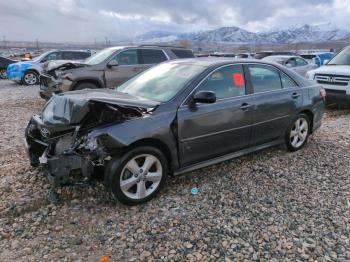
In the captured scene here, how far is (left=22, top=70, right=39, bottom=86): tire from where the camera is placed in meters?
14.7

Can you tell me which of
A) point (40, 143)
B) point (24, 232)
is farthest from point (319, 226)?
point (40, 143)

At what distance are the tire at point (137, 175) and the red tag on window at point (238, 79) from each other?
5.26 feet

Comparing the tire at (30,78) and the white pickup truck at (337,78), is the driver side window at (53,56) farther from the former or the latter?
the white pickup truck at (337,78)

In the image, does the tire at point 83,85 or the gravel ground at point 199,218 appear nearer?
the gravel ground at point 199,218

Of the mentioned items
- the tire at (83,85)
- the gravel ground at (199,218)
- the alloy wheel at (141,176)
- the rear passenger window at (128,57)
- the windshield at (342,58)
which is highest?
the rear passenger window at (128,57)

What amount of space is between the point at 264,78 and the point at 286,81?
551mm

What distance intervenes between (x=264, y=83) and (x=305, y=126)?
51.9 inches

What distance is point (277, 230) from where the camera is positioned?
329 cm

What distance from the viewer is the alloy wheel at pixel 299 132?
5.37 meters

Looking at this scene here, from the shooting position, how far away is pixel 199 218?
11.4 feet

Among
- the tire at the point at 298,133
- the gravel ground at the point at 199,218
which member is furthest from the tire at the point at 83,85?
the tire at the point at 298,133

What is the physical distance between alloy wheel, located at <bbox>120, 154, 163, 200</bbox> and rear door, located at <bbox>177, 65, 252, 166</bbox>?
38 cm

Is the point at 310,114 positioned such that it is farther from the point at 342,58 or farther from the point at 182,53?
the point at 182,53

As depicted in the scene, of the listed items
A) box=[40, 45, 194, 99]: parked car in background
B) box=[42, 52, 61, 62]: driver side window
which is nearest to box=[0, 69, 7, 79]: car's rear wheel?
box=[42, 52, 61, 62]: driver side window
